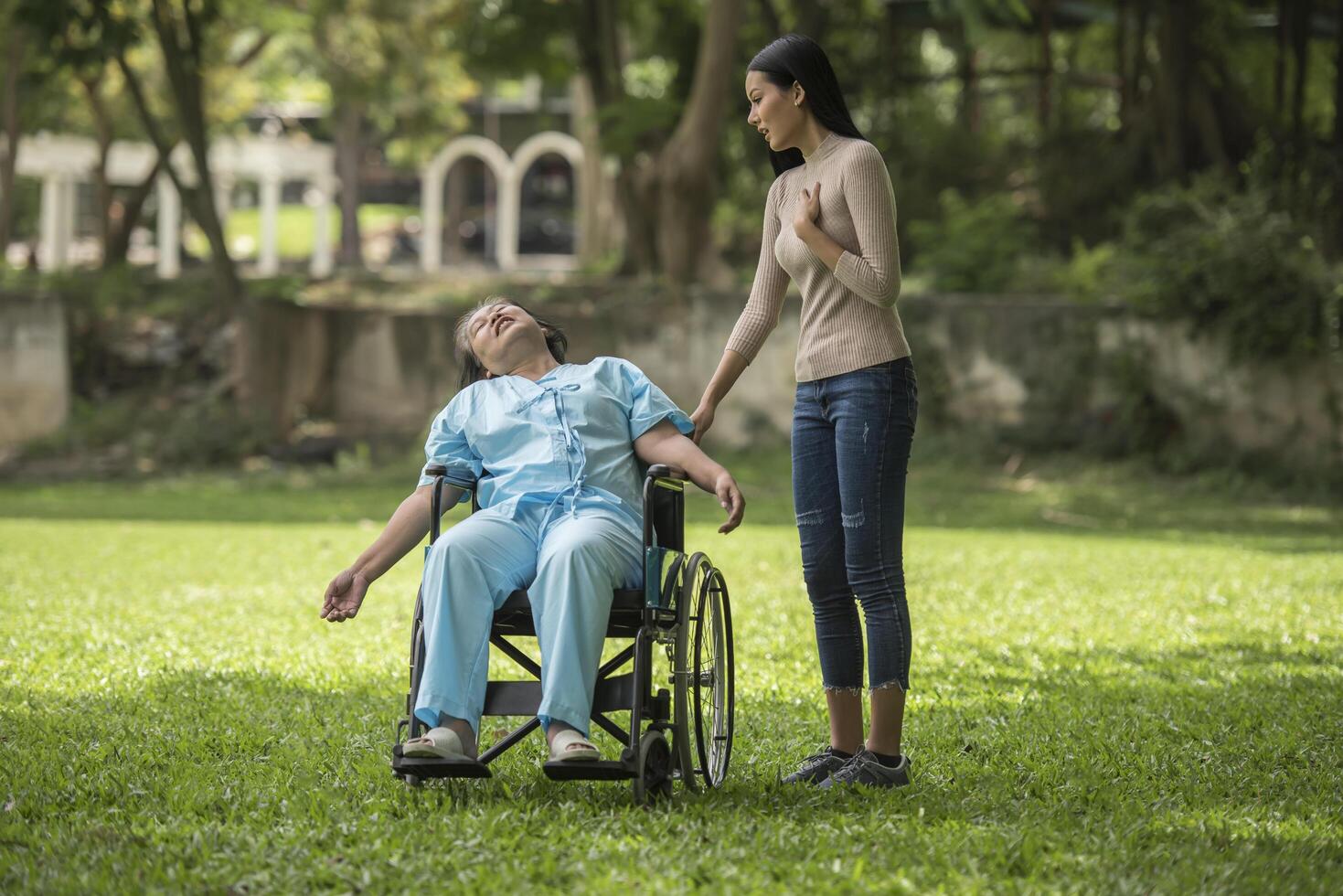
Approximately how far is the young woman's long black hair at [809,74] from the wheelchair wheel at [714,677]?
122 centimetres

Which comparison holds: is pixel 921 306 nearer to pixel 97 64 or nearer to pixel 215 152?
pixel 97 64

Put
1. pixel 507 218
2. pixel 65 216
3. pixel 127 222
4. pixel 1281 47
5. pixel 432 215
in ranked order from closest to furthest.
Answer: pixel 1281 47 → pixel 127 222 → pixel 65 216 → pixel 432 215 → pixel 507 218

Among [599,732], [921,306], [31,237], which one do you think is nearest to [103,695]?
[599,732]

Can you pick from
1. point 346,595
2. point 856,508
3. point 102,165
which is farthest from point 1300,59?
point 346,595

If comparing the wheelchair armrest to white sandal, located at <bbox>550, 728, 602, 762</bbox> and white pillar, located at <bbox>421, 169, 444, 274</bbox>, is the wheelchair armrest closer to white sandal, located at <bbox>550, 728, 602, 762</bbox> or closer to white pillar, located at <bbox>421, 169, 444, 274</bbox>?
white sandal, located at <bbox>550, 728, 602, 762</bbox>

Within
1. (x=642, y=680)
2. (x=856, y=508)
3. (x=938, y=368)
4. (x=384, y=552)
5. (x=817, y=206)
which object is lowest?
(x=642, y=680)

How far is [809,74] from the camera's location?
4.51m

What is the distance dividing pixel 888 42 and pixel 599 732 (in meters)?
18.4

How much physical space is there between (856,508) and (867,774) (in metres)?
0.73

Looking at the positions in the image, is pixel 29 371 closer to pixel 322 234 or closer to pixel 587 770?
pixel 322 234

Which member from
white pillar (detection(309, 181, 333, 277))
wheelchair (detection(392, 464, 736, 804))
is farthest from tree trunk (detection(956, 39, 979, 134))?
wheelchair (detection(392, 464, 736, 804))

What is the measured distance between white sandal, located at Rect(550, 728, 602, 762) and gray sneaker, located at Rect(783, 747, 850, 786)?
80 centimetres

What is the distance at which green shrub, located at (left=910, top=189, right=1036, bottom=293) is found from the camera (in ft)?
61.6

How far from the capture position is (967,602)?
8.70 m
